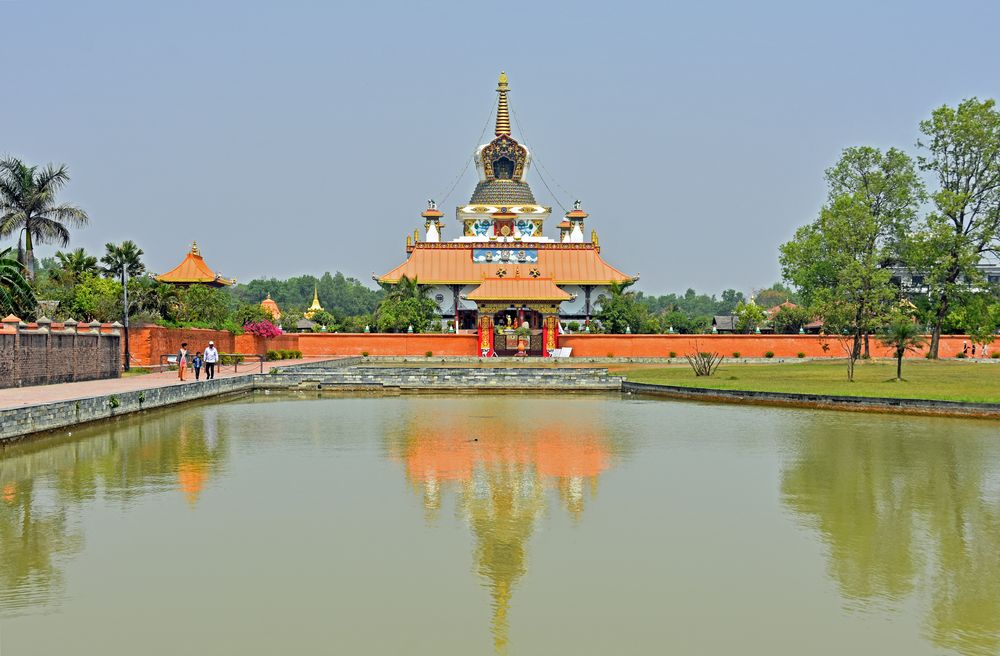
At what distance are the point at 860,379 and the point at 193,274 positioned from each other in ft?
120

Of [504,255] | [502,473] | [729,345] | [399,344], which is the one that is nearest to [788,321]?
[729,345]

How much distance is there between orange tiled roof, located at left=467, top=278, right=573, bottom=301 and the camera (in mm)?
50219

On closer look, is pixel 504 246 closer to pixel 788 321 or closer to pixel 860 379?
pixel 788 321

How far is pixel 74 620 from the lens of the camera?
738 cm

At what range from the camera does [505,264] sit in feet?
197

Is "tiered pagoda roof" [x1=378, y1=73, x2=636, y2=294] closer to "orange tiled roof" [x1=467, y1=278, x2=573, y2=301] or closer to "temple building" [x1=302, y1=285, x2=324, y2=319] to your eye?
"orange tiled roof" [x1=467, y1=278, x2=573, y2=301]

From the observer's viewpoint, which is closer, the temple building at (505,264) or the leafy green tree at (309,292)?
the temple building at (505,264)

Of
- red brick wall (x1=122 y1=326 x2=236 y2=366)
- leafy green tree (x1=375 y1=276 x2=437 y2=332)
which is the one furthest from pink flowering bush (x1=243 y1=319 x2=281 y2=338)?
leafy green tree (x1=375 y1=276 x2=437 y2=332)

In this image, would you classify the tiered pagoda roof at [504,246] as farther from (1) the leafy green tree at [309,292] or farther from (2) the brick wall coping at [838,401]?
(1) the leafy green tree at [309,292]

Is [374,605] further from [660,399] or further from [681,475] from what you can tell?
[660,399]

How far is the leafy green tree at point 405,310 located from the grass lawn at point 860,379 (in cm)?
1464

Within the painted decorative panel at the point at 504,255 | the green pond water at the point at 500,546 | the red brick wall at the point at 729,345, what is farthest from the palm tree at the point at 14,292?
the painted decorative panel at the point at 504,255

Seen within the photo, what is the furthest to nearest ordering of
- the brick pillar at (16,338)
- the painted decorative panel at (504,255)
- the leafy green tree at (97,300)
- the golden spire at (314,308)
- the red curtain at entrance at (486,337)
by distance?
the golden spire at (314,308)
the painted decorative panel at (504,255)
the red curtain at entrance at (486,337)
the leafy green tree at (97,300)
the brick pillar at (16,338)

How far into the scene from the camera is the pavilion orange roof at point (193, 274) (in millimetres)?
52406
